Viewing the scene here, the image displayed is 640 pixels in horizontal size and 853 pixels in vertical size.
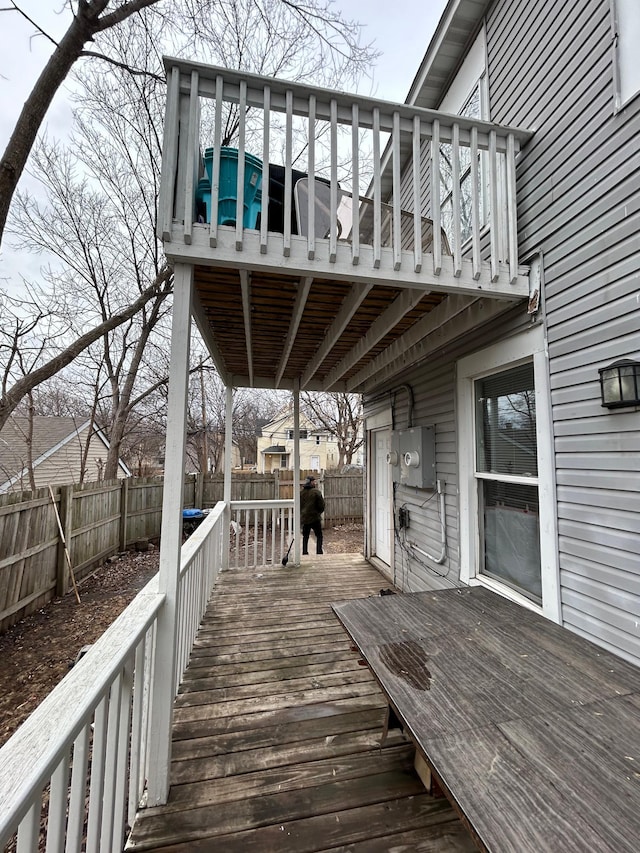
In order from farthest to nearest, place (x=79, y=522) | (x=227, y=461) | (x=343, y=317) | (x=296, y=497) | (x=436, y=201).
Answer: (x=79, y=522) → (x=296, y=497) → (x=227, y=461) → (x=343, y=317) → (x=436, y=201)

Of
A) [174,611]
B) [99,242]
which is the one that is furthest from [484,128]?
[99,242]

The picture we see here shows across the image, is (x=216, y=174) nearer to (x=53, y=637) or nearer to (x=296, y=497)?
(x=296, y=497)

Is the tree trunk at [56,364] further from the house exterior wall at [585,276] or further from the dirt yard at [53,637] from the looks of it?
the house exterior wall at [585,276]

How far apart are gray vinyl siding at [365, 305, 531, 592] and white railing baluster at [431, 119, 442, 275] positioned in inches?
29.0

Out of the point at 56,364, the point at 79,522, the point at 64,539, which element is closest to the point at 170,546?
the point at 64,539

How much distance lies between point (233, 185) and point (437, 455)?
276 centimetres

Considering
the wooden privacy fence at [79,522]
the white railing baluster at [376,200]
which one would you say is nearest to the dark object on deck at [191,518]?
the wooden privacy fence at [79,522]

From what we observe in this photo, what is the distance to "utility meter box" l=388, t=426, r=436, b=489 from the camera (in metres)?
3.64

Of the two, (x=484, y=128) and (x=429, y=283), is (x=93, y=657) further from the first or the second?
(x=484, y=128)

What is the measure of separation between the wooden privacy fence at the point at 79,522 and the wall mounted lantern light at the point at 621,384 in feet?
19.0

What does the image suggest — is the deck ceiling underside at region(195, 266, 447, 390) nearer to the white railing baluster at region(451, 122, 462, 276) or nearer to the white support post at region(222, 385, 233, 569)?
the white railing baluster at region(451, 122, 462, 276)

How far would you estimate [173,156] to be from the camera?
1918mm

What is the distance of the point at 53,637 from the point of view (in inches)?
176

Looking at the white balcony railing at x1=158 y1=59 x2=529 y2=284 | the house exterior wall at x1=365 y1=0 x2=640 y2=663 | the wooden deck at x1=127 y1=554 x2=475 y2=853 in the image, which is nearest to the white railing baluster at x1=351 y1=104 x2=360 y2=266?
the white balcony railing at x1=158 y1=59 x2=529 y2=284
